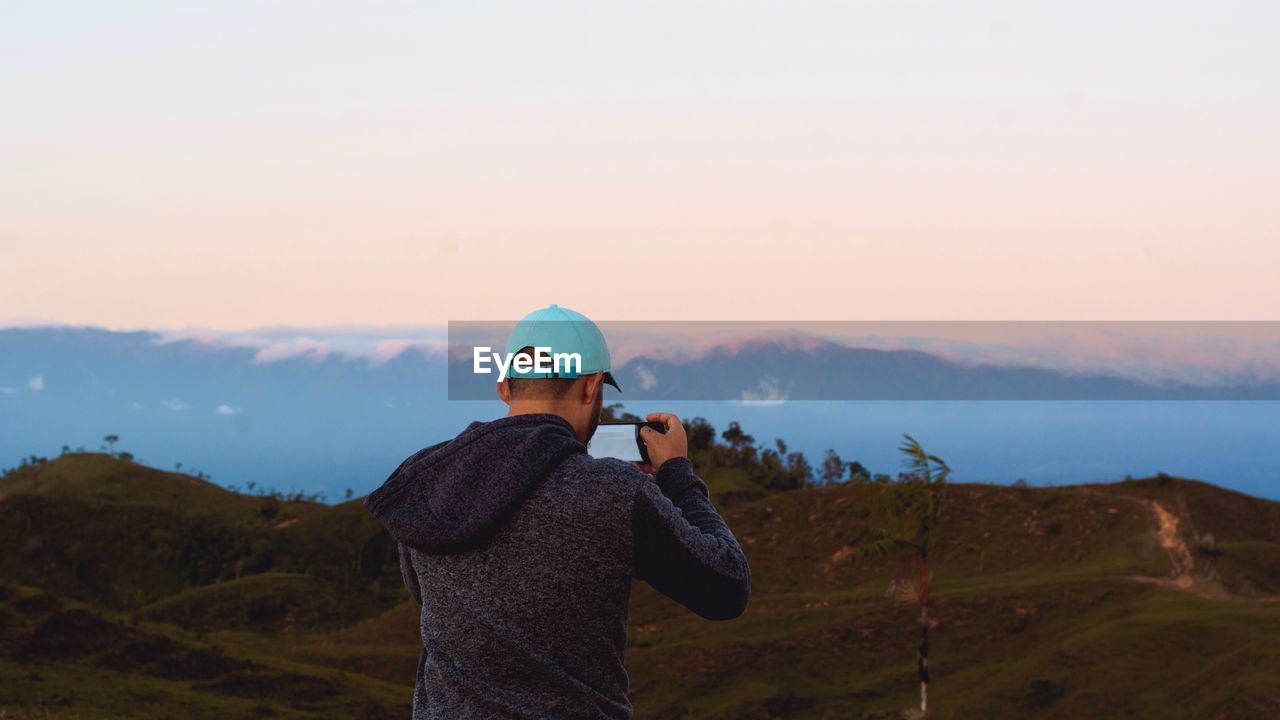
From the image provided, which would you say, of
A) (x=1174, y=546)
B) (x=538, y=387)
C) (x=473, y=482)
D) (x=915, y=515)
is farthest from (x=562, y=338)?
(x=1174, y=546)

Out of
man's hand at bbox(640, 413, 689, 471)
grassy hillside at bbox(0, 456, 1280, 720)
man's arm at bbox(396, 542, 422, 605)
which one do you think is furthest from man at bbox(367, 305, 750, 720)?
grassy hillside at bbox(0, 456, 1280, 720)

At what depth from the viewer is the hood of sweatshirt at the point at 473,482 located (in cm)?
304

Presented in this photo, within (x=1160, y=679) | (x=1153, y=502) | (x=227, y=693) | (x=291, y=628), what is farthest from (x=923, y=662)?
(x=291, y=628)

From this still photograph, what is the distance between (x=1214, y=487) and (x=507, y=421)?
5413cm

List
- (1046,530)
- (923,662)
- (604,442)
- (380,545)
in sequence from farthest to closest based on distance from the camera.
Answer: (380,545), (1046,530), (923,662), (604,442)

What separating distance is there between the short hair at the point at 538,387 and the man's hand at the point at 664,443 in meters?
0.37

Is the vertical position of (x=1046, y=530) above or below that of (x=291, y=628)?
above

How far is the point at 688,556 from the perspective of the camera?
3053mm

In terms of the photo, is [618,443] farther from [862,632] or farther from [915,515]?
[862,632]

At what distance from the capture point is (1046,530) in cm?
4466

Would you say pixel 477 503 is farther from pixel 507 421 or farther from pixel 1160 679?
pixel 1160 679

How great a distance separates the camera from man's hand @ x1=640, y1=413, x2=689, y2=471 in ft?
11.6

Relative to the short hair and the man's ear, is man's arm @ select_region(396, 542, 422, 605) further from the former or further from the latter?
the man's ear

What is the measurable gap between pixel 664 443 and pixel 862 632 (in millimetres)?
31916
